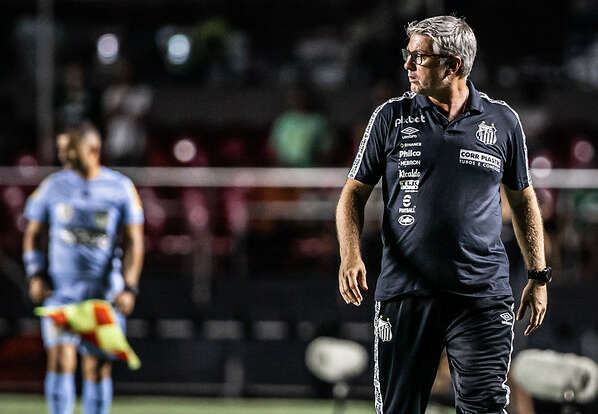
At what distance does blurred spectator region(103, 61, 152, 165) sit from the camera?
11.6m

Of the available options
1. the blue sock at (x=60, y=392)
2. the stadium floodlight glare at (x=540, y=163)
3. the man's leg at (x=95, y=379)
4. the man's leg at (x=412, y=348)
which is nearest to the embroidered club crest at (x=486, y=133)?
the man's leg at (x=412, y=348)

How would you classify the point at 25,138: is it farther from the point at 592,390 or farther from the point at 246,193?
the point at 592,390

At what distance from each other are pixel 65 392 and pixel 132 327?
272 centimetres

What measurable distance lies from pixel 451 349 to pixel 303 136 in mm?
6632

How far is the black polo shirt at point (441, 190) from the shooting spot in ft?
14.9

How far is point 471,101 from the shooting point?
15.3 ft

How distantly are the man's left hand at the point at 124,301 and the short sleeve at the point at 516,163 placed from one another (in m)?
3.42

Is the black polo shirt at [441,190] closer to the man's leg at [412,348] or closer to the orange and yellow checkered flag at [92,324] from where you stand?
the man's leg at [412,348]

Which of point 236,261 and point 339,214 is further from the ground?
point 339,214

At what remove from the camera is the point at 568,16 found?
1383 centimetres

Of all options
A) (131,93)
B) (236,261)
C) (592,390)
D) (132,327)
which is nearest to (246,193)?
(236,261)

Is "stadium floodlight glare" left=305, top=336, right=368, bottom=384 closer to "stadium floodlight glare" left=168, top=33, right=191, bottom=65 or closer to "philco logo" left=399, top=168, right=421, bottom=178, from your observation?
"philco logo" left=399, top=168, right=421, bottom=178

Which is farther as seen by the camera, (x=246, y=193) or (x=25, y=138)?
(x=25, y=138)

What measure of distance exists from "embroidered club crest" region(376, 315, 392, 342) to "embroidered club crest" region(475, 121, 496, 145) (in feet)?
2.61
